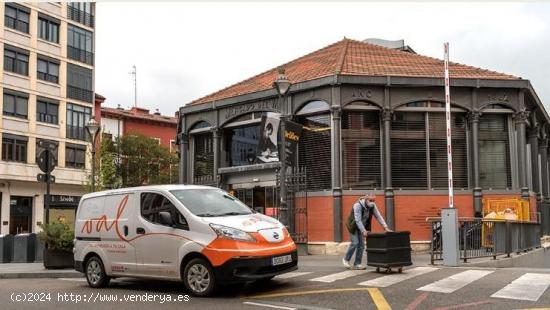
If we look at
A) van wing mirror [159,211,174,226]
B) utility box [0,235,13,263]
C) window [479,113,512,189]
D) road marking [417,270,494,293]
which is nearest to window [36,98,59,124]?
utility box [0,235,13,263]

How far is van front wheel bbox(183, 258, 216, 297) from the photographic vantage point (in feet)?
31.8

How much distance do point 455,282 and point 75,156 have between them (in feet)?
142

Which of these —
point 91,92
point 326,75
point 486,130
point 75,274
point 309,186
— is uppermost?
point 91,92

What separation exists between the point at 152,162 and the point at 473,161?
33.2 m

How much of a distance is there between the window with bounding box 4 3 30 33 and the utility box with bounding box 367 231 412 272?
4009 centimetres

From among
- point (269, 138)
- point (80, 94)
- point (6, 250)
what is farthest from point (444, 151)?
point (80, 94)

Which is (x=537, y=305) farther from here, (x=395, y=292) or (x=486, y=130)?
(x=486, y=130)

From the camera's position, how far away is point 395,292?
31.5 ft

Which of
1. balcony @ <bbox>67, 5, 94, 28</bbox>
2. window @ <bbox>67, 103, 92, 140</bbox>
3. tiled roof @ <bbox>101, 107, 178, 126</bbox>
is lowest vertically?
window @ <bbox>67, 103, 92, 140</bbox>

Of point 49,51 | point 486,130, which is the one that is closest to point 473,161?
point 486,130

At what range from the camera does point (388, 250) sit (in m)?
11.7

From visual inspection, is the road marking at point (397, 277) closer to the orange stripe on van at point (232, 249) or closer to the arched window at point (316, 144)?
the orange stripe on van at point (232, 249)

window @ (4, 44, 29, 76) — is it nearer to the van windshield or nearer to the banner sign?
the banner sign

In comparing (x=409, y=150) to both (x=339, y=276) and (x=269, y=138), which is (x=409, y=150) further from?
(x=339, y=276)
